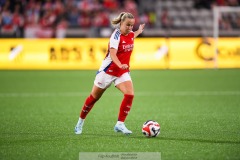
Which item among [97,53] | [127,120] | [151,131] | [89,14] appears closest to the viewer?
[151,131]

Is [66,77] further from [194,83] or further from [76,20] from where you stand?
[76,20]

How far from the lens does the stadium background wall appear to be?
22.5m

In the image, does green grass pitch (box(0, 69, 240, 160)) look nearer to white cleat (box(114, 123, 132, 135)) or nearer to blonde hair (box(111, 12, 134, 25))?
white cleat (box(114, 123, 132, 135))

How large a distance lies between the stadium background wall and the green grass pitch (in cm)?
195

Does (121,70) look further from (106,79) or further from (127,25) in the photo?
(127,25)

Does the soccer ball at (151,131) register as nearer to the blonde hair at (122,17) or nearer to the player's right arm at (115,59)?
the player's right arm at (115,59)

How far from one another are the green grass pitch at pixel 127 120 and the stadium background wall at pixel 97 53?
195 centimetres

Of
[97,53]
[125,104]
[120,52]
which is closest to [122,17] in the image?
[120,52]

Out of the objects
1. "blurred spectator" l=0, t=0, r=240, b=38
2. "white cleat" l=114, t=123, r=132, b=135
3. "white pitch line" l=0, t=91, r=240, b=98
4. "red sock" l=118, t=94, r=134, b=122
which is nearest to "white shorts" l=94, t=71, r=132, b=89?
"red sock" l=118, t=94, r=134, b=122

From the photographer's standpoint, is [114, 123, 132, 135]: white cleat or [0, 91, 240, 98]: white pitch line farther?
[0, 91, 240, 98]: white pitch line

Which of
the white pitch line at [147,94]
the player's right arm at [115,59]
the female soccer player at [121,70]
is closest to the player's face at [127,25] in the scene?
the female soccer player at [121,70]

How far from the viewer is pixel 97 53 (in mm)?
22562

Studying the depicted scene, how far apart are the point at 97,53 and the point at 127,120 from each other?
11969 millimetres

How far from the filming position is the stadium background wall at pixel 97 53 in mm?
22531
